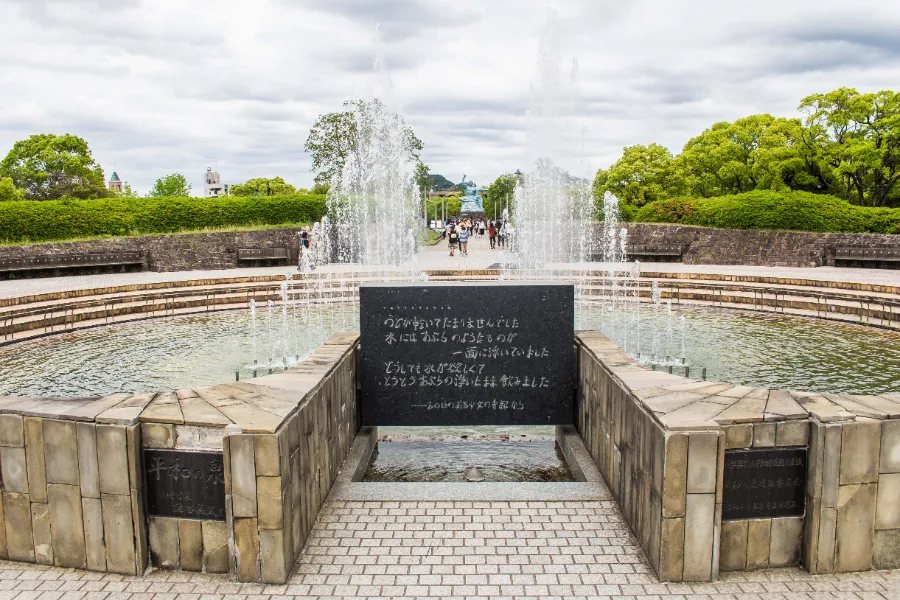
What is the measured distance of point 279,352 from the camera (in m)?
9.67

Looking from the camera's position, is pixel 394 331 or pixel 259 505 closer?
pixel 259 505

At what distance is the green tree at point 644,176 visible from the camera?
1583 inches

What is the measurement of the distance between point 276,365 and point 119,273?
13.7 metres

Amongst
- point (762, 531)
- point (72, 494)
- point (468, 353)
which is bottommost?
point (762, 531)

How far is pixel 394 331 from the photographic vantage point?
574cm

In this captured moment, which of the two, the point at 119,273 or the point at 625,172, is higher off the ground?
the point at 625,172

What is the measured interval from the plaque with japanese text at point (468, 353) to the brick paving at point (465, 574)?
135 cm

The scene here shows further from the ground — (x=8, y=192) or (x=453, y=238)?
(x=8, y=192)

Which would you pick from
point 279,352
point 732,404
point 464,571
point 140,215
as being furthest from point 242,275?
point 732,404

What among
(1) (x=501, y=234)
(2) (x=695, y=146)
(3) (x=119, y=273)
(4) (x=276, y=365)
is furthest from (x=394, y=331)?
(2) (x=695, y=146)

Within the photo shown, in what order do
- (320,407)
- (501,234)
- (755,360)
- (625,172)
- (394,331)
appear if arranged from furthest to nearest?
(625,172), (501,234), (755,360), (394,331), (320,407)

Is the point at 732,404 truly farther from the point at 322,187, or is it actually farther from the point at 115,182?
the point at 115,182

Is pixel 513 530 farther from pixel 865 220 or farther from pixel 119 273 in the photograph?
pixel 865 220

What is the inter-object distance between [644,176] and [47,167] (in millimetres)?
40734
